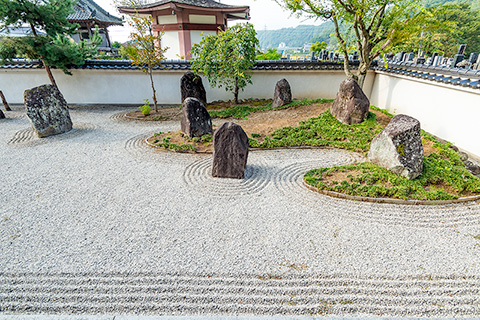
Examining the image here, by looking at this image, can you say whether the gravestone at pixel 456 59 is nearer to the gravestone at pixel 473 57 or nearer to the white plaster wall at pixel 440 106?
the gravestone at pixel 473 57

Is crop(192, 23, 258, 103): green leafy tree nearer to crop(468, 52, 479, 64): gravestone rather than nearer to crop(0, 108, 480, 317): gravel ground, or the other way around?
crop(0, 108, 480, 317): gravel ground

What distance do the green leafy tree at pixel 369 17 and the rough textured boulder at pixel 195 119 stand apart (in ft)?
18.6

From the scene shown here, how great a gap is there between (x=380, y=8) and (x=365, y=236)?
8.69m

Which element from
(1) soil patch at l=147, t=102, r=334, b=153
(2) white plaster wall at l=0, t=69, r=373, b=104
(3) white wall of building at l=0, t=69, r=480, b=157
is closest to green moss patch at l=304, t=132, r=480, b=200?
(1) soil patch at l=147, t=102, r=334, b=153

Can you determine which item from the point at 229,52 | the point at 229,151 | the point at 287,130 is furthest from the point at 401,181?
the point at 229,52

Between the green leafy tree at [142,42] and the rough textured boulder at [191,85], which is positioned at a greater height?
the green leafy tree at [142,42]

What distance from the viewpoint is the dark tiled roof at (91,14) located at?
70.3 ft

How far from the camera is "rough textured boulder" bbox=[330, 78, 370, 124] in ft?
29.1

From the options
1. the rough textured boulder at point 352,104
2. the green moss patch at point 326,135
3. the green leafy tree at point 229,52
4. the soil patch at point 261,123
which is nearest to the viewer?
the green moss patch at point 326,135

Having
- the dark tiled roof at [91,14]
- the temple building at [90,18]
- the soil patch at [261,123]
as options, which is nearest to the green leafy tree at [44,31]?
the soil patch at [261,123]

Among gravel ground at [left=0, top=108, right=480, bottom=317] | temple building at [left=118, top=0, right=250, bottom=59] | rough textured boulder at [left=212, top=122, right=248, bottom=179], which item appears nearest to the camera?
gravel ground at [left=0, top=108, right=480, bottom=317]

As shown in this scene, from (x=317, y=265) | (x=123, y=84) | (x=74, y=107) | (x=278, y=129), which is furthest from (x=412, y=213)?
(x=74, y=107)

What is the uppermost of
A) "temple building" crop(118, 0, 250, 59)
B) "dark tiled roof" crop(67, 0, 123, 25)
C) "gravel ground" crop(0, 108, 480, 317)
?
"dark tiled roof" crop(67, 0, 123, 25)

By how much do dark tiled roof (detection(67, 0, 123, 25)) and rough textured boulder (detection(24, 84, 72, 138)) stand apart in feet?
55.2
